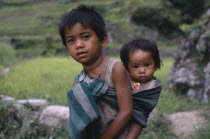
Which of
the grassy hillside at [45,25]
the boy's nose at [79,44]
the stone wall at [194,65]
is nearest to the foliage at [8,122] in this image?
the boy's nose at [79,44]

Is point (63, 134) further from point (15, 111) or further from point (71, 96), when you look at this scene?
point (71, 96)

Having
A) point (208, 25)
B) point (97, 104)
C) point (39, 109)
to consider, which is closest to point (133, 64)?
point (97, 104)

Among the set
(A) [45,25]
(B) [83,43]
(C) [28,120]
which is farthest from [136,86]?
(A) [45,25]

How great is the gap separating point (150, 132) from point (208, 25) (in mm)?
2757

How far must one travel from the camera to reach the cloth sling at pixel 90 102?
1.54 metres

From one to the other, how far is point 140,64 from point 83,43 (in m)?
0.34

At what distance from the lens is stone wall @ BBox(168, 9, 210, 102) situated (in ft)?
16.3

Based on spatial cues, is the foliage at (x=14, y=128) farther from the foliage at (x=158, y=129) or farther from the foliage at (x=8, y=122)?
the foliage at (x=158, y=129)

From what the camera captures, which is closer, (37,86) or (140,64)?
(140,64)

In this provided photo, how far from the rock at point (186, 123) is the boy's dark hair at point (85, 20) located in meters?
1.85

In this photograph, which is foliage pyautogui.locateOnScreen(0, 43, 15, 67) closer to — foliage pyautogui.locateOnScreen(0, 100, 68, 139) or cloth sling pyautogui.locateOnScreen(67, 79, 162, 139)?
foliage pyautogui.locateOnScreen(0, 100, 68, 139)

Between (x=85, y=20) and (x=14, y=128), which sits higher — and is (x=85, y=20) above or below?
above

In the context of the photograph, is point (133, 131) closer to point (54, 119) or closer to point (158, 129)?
point (158, 129)

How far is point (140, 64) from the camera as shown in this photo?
173cm
